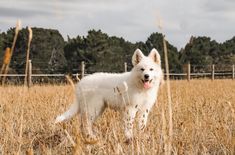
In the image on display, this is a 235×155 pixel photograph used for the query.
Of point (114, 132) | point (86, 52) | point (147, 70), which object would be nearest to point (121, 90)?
point (147, 70)

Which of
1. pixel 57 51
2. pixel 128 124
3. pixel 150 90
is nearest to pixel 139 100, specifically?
pixel 150 90

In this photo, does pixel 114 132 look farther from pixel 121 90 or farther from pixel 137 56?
pixel 137 56

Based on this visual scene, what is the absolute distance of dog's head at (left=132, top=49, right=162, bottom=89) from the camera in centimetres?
536

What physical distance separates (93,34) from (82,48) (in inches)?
71.0

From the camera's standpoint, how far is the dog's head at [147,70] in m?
5.36

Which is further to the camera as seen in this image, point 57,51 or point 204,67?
point 57,51

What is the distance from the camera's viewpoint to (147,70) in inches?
211

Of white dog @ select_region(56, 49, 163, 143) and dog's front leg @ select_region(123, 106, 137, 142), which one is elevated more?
white dog @ select_region(56, 49, 163, 143)

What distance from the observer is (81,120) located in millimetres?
5414

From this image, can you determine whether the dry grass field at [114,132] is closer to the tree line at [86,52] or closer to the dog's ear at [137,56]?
the dog's ear at [137,56]

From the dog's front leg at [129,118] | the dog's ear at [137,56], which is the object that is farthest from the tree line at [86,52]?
the dog's front leg at [129,118]

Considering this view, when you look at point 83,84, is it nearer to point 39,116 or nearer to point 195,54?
point 39,116

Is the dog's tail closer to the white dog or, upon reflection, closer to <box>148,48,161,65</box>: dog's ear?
the white dog

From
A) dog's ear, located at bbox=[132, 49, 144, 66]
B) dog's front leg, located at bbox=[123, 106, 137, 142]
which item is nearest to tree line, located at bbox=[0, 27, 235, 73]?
dog's ear, located at bbox=[132, 49, 144, 66]
